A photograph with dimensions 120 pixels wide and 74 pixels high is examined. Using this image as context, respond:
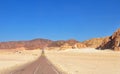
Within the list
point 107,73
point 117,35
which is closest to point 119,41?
point 117,35

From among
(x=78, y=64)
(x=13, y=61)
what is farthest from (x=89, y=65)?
(x=13, y=61)

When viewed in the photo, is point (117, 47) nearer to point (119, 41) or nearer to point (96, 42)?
point (119, 41)

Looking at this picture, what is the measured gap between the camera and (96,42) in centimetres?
19038

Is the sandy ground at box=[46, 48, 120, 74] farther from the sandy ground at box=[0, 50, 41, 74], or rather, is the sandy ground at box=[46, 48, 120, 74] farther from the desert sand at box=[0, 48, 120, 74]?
the sandy ground at box=[0, 50, 41, 74]

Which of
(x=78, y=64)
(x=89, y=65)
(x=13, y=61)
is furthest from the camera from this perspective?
(x=13, y=61)

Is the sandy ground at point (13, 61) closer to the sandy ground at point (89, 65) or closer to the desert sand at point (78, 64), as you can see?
the desert sand at point (78, 64)

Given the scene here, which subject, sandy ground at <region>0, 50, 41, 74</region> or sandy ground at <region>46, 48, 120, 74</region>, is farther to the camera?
sandy ground at <region>0, 50, 41, 74</region>

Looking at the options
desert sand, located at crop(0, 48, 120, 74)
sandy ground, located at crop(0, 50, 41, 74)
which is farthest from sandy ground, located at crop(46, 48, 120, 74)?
sandy ground, located at crop(0, 50, 41, 74)

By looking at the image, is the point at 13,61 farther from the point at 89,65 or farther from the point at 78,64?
the point at 89,65

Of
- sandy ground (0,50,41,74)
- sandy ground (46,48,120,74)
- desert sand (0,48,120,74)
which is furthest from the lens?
sandy ground (0,50,41,74)

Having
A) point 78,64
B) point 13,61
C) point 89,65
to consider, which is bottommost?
point 89,65

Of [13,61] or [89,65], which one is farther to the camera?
[13,61]

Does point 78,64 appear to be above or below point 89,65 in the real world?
above

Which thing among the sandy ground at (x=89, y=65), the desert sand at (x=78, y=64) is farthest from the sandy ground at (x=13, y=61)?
the sandy ground at (x=89, y=65)
